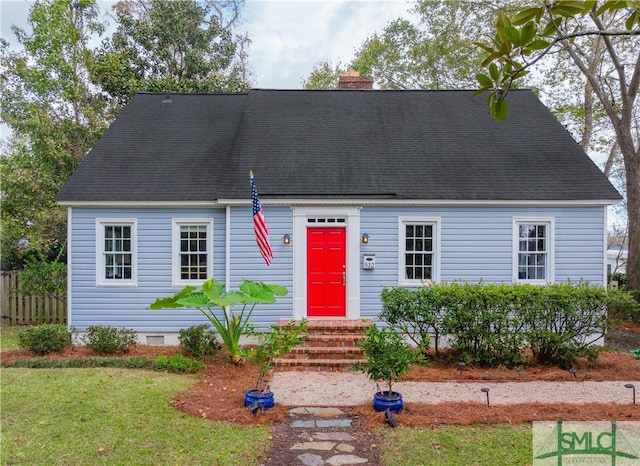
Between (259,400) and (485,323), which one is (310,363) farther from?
(485,323)

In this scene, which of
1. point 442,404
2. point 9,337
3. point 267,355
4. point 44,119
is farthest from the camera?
point 44,119

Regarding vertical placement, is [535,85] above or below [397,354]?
above

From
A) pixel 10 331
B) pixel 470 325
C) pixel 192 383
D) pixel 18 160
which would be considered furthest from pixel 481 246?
pixel 18 160

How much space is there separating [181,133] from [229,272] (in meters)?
4.42

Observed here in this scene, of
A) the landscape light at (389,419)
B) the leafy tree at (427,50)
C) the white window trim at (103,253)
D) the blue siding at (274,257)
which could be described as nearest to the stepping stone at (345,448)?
the landscape light at (389,419)

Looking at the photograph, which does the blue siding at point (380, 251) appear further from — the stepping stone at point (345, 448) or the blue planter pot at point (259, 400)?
the stepping stone at point (345, 448)

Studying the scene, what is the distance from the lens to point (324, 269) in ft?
33.3

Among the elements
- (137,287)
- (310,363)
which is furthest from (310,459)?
(137,287)

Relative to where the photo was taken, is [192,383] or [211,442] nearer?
[211,442]

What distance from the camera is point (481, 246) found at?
10.2m

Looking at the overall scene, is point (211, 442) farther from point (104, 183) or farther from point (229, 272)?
point (104, 183)

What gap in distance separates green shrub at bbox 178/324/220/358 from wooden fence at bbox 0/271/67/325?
625 cm

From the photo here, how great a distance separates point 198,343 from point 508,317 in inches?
229

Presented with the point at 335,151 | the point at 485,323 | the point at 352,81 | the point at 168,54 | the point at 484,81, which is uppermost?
the point at 168,54
